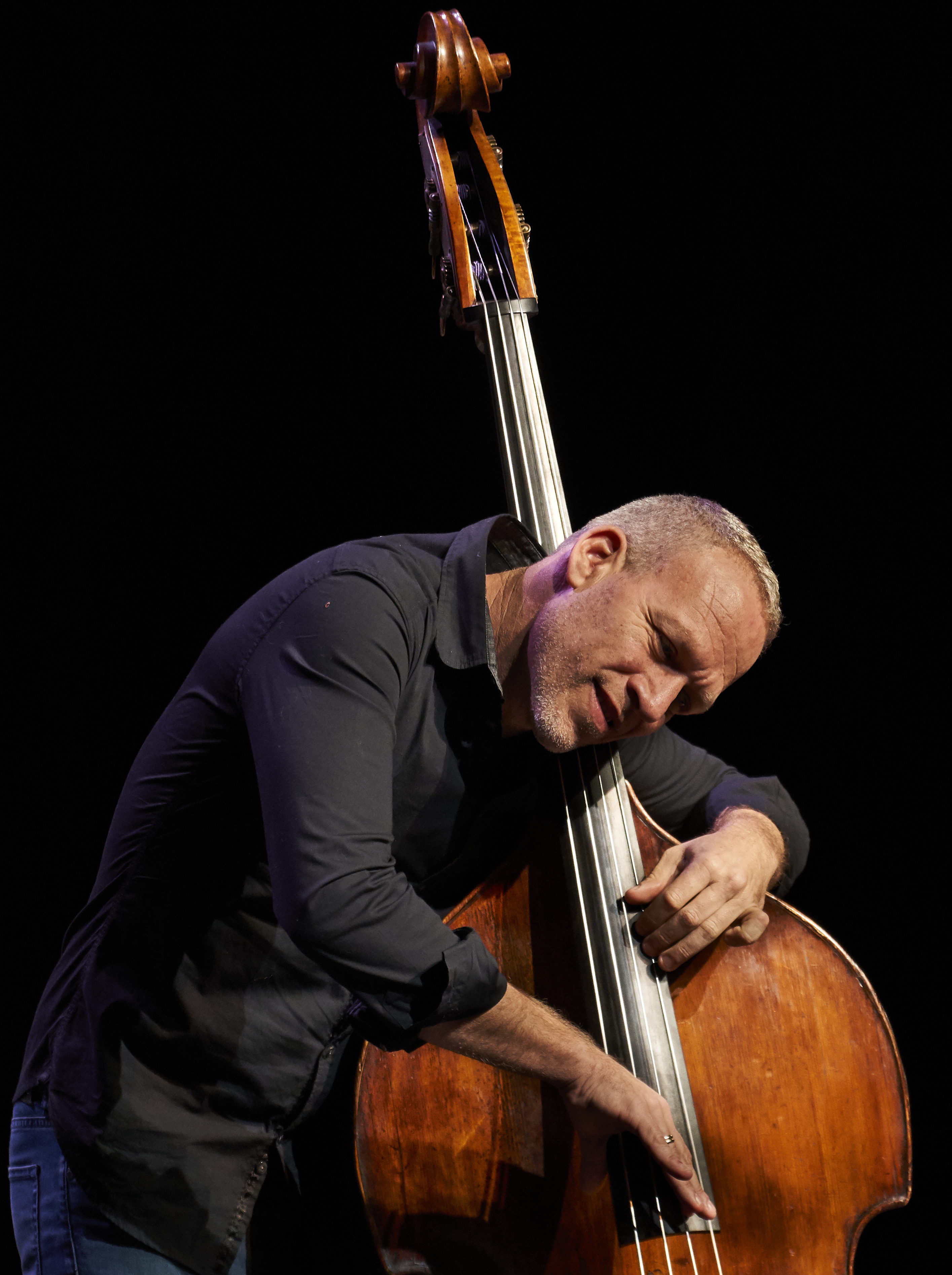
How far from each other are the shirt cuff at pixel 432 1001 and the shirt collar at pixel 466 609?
0.42 meters

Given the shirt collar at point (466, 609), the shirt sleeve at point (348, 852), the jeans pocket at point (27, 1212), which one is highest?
the shirt collar at point (466, 609)

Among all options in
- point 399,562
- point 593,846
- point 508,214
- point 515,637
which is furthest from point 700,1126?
point 508,214

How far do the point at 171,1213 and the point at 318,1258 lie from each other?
1.61 ft

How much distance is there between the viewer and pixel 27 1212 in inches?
54.9

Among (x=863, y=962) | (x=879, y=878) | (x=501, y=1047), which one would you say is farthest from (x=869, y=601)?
(x=501, y=1047)

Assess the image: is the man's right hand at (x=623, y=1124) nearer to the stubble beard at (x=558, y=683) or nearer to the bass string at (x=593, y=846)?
the bass string at (x=593, y=846)

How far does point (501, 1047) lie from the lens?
3.93 feet

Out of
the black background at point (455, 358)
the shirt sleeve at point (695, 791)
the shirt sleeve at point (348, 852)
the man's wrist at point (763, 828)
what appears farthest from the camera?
the black background at point (455, 358)

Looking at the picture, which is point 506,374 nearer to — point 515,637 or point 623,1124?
point 515,637

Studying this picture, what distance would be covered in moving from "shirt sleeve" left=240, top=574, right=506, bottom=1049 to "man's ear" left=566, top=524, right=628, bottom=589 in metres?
0.42

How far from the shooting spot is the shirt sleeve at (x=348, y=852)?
1.10 metres

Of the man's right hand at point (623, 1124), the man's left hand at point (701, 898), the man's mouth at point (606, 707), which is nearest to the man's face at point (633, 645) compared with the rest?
the man's mouth at point (606, 707)

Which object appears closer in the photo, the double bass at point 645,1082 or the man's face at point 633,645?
the double bass at point 645,1082

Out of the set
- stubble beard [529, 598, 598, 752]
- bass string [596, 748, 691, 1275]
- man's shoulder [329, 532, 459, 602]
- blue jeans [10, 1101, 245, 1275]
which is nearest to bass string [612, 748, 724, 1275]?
bass string [596, 748, 691, 1275]
